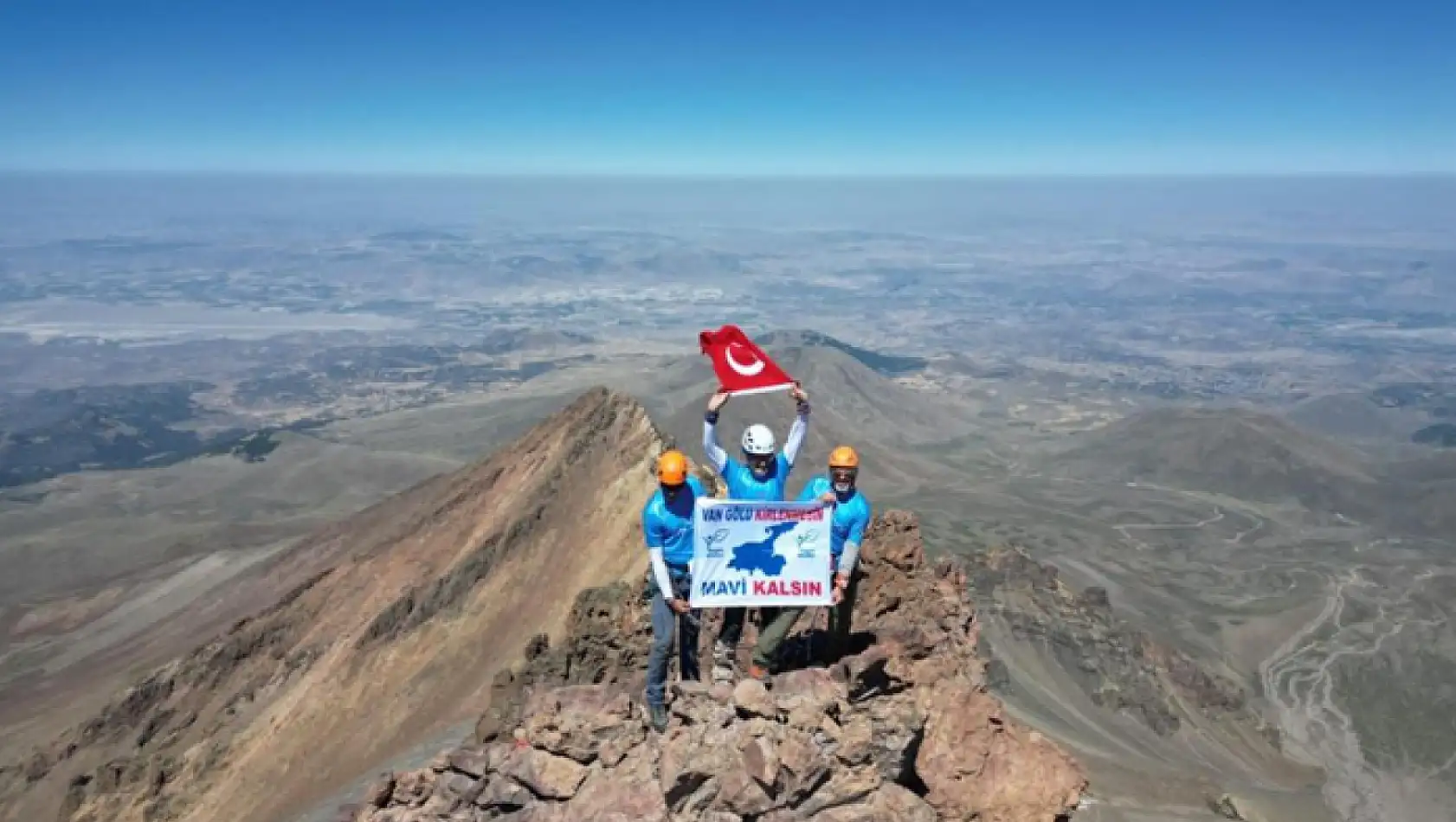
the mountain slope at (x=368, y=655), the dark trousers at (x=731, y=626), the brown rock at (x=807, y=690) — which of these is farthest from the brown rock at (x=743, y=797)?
the mountain slope at (x=368, y=655)

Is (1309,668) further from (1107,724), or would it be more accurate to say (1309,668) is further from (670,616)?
(670,616)

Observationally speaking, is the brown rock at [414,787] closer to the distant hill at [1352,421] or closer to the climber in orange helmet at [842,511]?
the climber in orange helmet at [842,511]

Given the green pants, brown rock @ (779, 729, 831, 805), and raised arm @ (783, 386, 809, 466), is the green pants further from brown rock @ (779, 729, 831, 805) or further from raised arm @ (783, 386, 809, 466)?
raised arm @ (783, 386, 809, 466)

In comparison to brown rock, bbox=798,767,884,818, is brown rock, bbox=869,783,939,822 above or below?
below

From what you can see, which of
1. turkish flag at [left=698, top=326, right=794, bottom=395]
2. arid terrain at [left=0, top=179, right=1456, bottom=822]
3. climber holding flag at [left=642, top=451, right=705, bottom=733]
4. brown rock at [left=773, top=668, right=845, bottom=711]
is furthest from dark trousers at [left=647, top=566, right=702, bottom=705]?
arid terrain at [left=0, top=179, right=1456, bottom=822]

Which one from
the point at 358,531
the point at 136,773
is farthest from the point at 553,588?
the point at 358,531

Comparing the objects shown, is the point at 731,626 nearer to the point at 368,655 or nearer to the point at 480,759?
the point at 480,759
